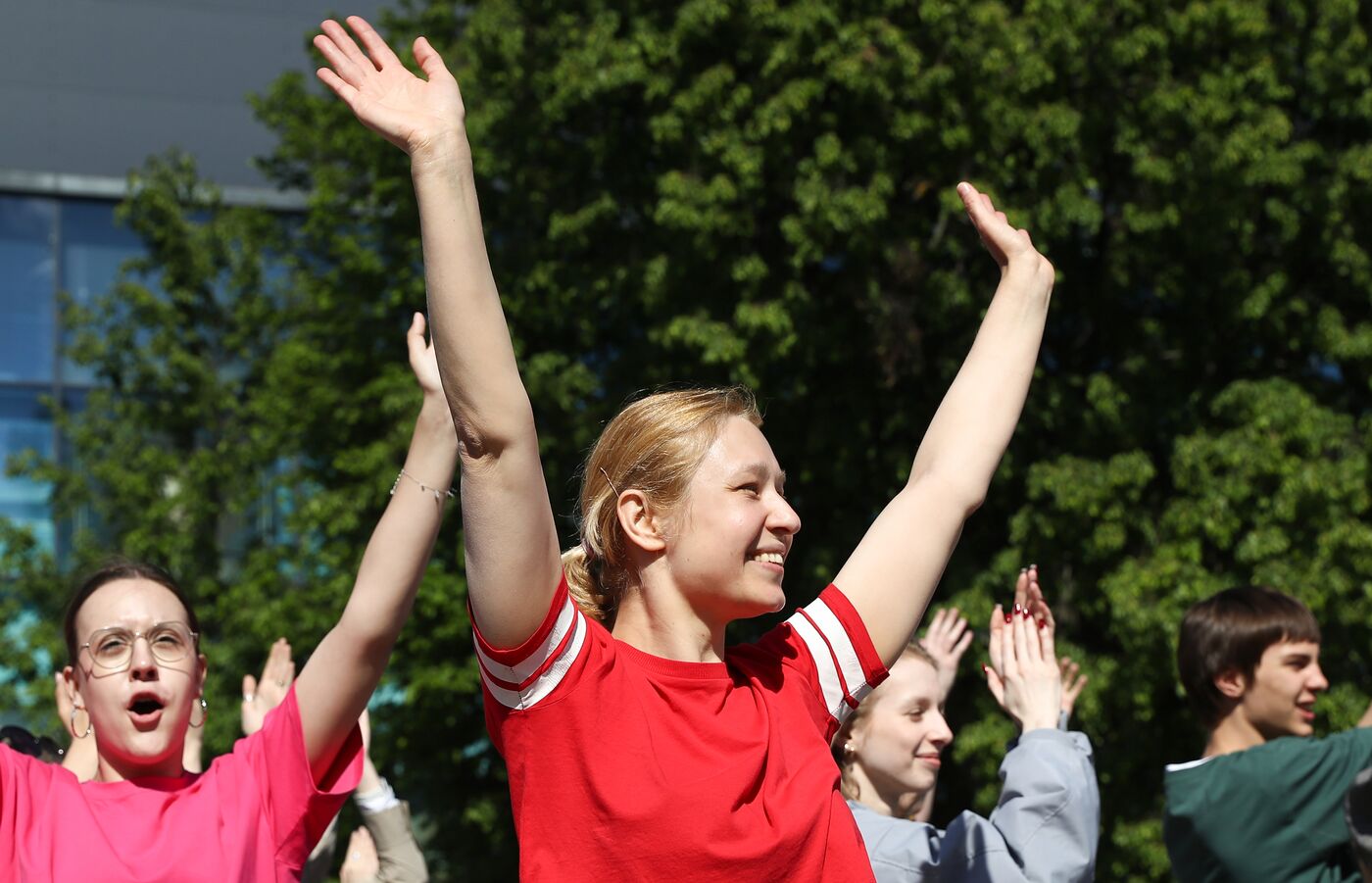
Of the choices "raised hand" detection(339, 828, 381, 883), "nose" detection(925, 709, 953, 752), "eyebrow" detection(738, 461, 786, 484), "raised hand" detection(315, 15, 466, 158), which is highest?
"raised hand" detection(315, 15, 466, 158)

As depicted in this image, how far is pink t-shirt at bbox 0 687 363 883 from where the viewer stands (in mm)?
2598

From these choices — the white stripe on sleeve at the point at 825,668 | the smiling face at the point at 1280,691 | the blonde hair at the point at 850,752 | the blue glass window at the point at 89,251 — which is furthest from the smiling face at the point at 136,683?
the blue glass window at the point at 89,251

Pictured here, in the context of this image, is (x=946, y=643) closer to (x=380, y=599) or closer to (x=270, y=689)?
(x=380, y=599)

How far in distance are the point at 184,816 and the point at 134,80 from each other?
16.9 metres

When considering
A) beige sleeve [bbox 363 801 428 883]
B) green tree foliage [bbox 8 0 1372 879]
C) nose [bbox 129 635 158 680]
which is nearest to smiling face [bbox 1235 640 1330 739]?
beige sleeve [bbox 363 801 428 883]

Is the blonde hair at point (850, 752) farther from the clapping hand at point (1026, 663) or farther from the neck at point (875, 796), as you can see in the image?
the clapping hand at point (1026, 663)

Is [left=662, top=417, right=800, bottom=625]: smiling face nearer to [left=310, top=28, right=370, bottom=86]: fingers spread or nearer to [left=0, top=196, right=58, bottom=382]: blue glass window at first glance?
[left=310, top=28, right=370, bottom=86]: fingers spread

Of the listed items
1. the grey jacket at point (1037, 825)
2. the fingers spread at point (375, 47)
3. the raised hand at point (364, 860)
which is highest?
the fingers spread at point (375, 47)

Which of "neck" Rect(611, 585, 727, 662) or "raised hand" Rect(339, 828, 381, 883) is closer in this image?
"neck" Rect(611, 585, 727, 662)

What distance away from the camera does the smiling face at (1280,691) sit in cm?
377

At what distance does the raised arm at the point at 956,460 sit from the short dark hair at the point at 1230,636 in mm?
1620

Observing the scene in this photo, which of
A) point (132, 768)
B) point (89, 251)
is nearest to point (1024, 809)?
point (132, 768)

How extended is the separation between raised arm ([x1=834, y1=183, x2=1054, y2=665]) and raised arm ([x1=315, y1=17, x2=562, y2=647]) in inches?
24.2

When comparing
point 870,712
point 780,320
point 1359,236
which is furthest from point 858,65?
point 870,712
